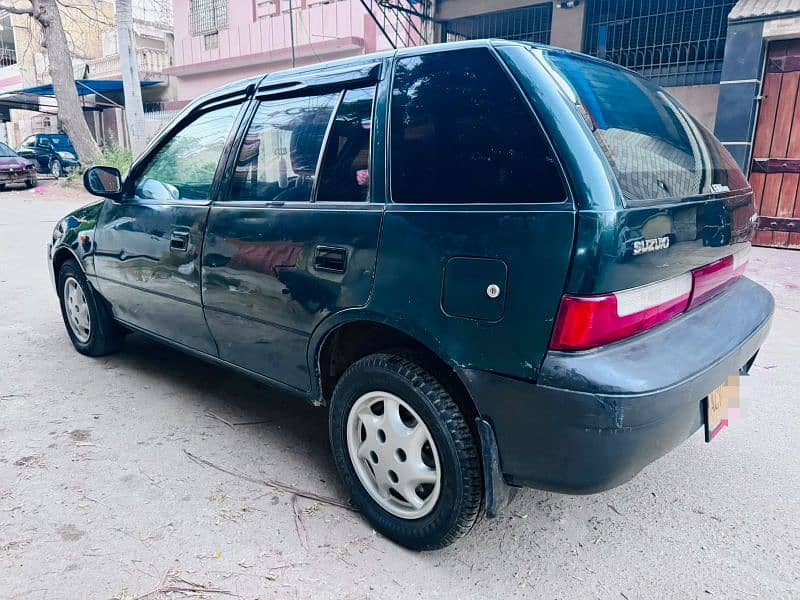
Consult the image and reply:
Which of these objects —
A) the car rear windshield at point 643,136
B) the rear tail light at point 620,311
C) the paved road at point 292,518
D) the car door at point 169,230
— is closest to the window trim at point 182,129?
the car door at point 169,230

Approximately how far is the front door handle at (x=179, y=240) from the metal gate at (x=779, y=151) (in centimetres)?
746

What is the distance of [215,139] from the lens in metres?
3.12

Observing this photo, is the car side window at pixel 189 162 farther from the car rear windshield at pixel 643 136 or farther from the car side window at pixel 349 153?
the car rear windshield at pixel 643 136

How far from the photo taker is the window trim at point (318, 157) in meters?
2.36

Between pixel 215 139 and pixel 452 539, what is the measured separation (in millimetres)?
2268

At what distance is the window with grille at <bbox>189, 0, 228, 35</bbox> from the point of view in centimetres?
1786

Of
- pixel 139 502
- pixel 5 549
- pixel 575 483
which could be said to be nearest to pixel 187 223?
pixel 139 502

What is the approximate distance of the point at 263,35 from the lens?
16.3m

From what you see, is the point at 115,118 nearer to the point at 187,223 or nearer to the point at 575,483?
the point at 187,223

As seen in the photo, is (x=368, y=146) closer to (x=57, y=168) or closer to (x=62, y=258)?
(x=62, y=258)

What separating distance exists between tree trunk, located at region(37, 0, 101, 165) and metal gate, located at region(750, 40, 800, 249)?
16.0 metres

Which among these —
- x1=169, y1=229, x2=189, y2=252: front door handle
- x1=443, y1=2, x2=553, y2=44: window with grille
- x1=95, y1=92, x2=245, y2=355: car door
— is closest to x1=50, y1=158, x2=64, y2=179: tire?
x1=443, y1=2, x2=553, y2=44: window with grille

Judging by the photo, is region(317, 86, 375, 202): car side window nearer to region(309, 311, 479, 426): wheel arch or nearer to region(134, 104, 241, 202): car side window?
region(309, 311, 479, 426): wheel arch

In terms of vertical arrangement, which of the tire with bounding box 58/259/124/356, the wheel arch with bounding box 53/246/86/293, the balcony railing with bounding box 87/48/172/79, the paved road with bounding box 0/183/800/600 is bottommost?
the paved road with bounding box 0/183/800/600
